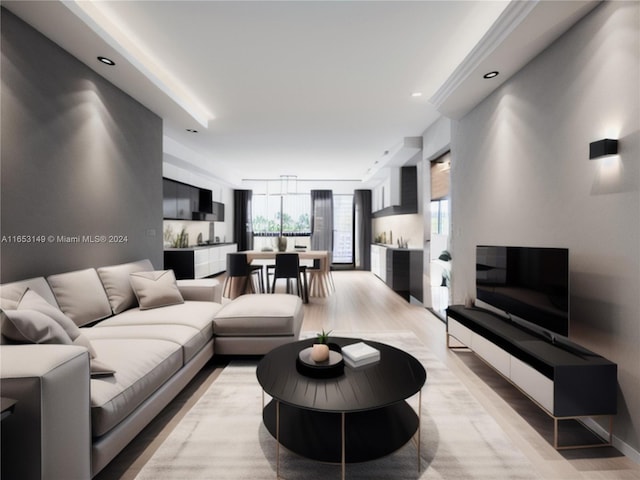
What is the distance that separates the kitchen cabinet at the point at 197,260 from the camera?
561cm

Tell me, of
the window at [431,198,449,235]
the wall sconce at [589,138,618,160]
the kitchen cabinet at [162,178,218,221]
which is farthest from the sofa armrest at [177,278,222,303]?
the window at [431,198,449,235]

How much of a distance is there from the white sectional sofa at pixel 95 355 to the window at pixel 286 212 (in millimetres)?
6709

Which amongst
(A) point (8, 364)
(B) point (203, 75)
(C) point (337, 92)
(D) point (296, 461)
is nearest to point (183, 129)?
(B) point (203, 75)

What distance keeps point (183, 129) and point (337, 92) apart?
2.43m

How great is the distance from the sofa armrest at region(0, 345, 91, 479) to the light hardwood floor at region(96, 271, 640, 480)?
1.48 ft

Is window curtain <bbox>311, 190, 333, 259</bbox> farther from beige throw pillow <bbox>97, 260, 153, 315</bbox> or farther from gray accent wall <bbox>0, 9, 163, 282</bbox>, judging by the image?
beige throw pillow <bbox>97, 260, 153, 315</bbox>

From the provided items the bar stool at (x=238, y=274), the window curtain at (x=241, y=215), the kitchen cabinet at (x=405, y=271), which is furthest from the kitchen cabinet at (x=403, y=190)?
the window curtain at (x=241, y=215)

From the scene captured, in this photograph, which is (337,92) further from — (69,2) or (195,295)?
(195,295)

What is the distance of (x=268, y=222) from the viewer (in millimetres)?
9820

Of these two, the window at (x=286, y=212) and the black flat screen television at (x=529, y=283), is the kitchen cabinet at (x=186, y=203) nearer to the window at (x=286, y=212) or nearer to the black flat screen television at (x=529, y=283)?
the window at (x=286, y=212)

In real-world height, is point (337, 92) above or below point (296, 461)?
above

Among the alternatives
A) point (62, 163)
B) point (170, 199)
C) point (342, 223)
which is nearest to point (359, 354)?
point (62, 163)

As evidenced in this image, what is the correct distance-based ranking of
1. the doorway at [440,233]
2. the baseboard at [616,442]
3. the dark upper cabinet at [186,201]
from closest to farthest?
1. the baseboard at [616,442]
2. the doorway at [440,233]
3. the dark upper cabinet at [186,201]

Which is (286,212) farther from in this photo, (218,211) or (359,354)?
(359,354)
